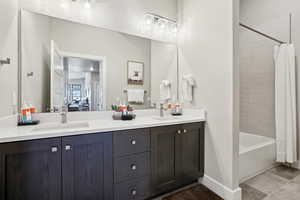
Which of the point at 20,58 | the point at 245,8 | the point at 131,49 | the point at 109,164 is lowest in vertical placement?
the point at 109,164

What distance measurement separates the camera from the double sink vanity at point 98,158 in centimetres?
101

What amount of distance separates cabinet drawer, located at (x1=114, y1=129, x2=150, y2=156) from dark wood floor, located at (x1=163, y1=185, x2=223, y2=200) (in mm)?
693

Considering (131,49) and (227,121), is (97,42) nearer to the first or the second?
(131,49)

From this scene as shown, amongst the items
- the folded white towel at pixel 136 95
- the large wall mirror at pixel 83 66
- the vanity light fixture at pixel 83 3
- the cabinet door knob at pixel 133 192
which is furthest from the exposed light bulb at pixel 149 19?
the cabinet door knob at pixel 133 192

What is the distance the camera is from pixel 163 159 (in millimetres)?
1543

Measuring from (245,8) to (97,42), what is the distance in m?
2.91

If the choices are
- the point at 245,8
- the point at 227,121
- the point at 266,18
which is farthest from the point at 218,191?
the point at 245,8

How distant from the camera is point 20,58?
143cm

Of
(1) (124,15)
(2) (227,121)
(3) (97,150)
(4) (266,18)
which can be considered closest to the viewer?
(3) (97,150)

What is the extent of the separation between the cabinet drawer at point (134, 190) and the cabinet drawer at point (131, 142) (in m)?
0.29

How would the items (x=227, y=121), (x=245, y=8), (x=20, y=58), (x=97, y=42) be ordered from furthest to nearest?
(x=245, y=8) < (x=97, y=42) < (x=227, y=121) < (x=20, y=58)

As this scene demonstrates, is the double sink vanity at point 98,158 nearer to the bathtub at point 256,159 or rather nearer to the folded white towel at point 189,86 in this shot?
the folded white towel at point 189,86

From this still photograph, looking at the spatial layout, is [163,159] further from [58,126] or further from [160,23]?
[160,23]

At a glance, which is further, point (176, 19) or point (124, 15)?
point (176, 19)
